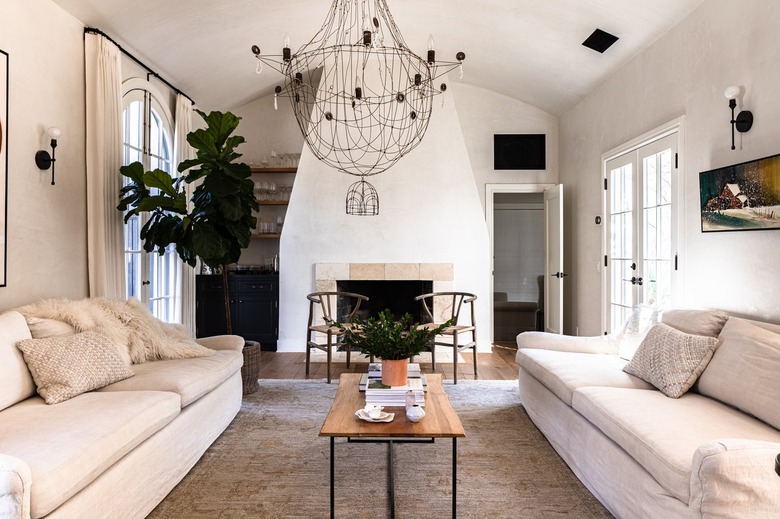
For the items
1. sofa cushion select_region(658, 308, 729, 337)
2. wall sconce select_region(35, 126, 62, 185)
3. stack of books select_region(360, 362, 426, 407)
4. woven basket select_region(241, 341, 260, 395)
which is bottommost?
woven basket select_region(241, 341, 260, 395)

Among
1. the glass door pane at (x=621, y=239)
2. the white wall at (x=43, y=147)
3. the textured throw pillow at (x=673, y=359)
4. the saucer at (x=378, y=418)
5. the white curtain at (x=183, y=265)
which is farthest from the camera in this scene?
the white curtain at (x=183, y=265)

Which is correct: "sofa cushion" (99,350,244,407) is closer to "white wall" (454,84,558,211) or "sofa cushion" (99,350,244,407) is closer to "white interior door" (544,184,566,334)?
Answer: "white interior door" (544,184,566,334)

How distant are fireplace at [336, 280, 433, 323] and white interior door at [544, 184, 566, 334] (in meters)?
1.67

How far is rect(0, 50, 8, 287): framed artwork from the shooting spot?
9.84ft

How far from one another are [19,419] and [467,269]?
4.85m

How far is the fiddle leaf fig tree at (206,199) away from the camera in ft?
13.4

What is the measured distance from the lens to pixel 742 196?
10.1 feet

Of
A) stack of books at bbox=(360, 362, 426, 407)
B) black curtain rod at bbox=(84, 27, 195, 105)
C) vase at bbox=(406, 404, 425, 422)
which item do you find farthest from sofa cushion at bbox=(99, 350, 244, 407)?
black curtain rod at bbox=(84, 27, 195, 105)

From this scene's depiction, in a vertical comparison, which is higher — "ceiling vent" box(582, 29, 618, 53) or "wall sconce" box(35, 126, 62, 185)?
"ceiling vent" box(582, 29, 618, 53)

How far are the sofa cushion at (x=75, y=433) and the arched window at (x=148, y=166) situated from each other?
7.24 feet

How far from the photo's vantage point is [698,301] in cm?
358

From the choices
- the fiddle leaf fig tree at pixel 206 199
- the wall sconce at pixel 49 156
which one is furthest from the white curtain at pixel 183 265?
the wall sconce at pixel 49 156

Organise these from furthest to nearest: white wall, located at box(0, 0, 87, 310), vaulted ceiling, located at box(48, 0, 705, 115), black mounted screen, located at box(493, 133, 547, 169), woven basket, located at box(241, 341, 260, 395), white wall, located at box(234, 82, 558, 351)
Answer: black mounted screen, located at box(493, 133, 547, 169) < white wall, located at box(234, 82, 558, 351) < woven basket, located at box(241, 341, 260, 395) < vaulted ceiling, located at box(48, 0, 705, 115) < white wall, located at box(0, 0, 87, 310)

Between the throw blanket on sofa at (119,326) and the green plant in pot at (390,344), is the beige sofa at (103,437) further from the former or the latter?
the green plant in pot at (390,344)
